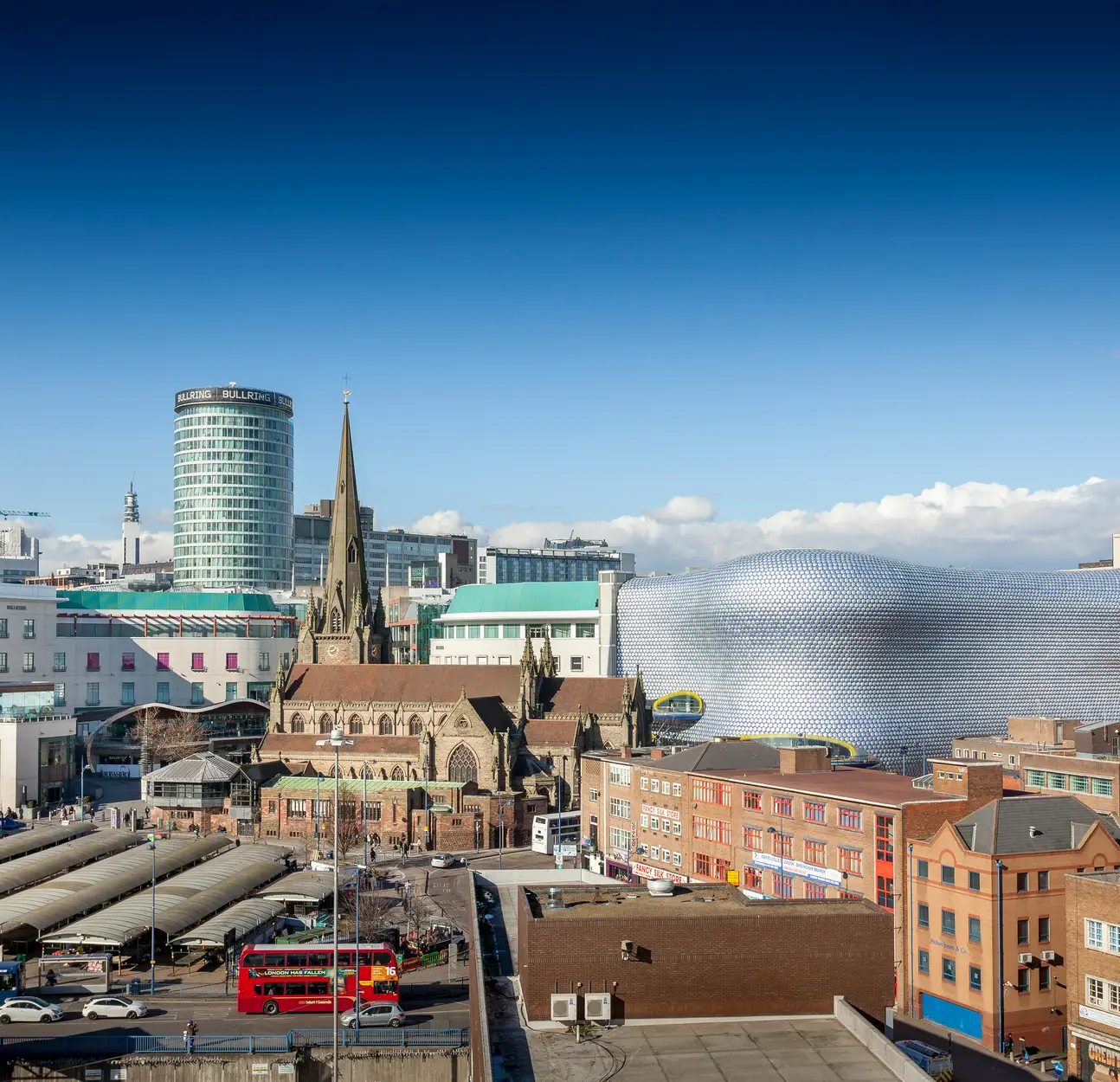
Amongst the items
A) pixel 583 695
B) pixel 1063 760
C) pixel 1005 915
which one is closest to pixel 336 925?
pixel 1005 915

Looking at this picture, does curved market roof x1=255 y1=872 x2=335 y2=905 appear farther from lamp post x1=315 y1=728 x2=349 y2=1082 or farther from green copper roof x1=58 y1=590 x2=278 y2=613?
green copper roof x1=58 y1=590 x2=278 y2=613

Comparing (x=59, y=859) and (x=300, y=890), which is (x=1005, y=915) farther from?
(x=59, y=859)

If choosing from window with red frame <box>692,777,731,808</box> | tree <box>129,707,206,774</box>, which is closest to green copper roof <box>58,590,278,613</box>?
tree <box>129,707,206,774</box>

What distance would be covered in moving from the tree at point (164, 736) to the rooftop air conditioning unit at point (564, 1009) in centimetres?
9958

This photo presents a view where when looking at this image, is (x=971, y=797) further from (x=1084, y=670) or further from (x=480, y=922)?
(x=1084, y=670)

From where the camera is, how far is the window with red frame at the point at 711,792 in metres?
77.1

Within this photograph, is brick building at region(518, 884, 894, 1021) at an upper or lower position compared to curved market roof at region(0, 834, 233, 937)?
upper

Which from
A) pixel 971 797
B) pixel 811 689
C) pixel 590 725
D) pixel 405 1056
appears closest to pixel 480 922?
pixel 405 1056

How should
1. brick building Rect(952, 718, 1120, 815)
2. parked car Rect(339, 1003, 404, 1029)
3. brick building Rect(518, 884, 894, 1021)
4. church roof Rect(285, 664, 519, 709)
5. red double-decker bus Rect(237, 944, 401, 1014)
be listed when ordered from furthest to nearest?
1. church roof Rect(285, 664, 519, 709)
2. brick building Rect(952, 718, 1120, 815)
3. red double-decker bus Rect(237, 944, 401, 1014)
4. parked car Rect(339, 1003, 404, 1029)
5. brick building Rect(518, 884, 894, 1021)

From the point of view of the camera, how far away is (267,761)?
114 meters

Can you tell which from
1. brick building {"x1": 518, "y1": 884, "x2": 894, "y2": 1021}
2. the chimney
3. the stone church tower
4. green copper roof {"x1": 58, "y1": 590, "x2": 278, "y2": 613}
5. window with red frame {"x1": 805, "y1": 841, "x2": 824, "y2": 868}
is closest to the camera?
brick building {"x1": 518, "y1": 884, "x2": 894, "y2": 1021}

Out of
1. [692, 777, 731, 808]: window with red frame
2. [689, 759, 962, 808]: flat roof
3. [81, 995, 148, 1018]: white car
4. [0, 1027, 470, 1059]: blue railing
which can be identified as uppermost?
[689, 759, 962, 808]: flat roof

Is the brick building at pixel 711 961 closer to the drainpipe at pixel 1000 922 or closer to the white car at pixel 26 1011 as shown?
the drainpipe at pixel 1000 922

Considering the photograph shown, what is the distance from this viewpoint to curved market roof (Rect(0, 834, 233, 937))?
228ft
